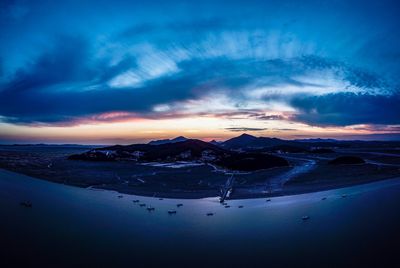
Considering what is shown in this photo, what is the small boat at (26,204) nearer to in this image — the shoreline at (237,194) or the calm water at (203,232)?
the calm water at (203,232)

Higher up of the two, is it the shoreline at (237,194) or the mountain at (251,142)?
the mountain at (251,142)

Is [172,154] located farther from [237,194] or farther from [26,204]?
[26,204]

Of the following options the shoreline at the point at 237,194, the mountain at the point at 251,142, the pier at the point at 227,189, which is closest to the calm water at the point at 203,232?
the shoreline at the point at 237,194

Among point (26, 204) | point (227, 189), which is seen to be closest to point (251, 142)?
point (227, 189)

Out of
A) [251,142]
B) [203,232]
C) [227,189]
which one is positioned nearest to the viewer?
[203,232]

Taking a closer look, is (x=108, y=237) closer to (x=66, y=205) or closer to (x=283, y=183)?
(x=66, y=205)

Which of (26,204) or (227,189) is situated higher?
(227,189)

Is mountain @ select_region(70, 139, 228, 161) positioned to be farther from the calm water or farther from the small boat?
the small boat

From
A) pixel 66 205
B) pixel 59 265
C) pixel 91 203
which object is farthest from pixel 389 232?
pixel 66 205

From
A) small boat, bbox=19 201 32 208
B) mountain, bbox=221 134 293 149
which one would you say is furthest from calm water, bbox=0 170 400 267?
mountain, bbox=221 134 293 149
